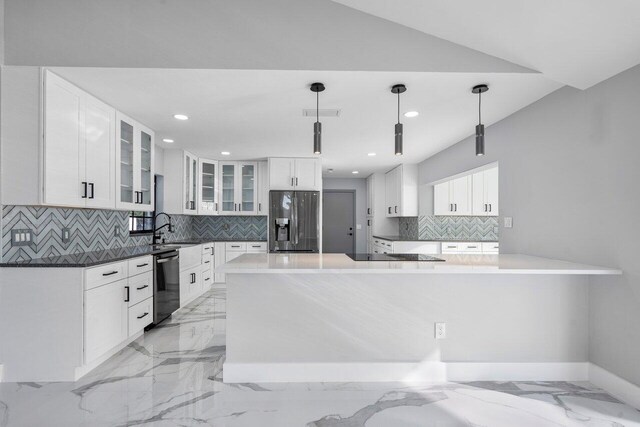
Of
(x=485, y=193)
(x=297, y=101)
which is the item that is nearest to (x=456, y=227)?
(x=485, y=193)

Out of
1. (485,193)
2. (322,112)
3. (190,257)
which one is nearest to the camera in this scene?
(322,112)

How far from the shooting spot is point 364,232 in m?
7.93

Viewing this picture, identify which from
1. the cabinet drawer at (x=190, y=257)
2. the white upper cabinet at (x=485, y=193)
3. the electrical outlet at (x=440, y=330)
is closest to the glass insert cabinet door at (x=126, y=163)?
the cabinet drawer at (x=190, y=257)

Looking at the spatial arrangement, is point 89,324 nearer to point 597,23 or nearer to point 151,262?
point 151,262

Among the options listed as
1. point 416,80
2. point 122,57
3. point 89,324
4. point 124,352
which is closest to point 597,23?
point 416,80

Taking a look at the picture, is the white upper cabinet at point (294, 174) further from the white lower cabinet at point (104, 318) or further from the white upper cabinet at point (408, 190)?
the white lower cabinet at point (104, 318)

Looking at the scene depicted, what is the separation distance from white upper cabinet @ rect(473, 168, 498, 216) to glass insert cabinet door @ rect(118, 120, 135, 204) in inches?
186

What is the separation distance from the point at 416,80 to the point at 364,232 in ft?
18.6

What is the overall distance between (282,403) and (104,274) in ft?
5.46

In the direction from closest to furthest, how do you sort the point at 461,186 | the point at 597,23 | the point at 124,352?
the point at 597,23 < the point at 124,352 < the point at 461,186

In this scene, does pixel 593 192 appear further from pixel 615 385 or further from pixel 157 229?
pixel 157 229

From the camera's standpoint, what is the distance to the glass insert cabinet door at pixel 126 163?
3.21 m

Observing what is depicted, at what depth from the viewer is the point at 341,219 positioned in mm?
7977

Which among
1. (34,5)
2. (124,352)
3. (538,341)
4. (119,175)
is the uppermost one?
(34,5)
